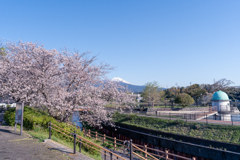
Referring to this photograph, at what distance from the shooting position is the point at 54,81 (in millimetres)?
13609

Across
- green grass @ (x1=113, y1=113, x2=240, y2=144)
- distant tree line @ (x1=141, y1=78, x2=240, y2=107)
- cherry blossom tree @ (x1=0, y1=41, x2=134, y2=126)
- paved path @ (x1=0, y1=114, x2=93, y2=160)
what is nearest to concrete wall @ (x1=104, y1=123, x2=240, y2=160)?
green grass @ (x1=113, y1=113, x2=240, y2=144)

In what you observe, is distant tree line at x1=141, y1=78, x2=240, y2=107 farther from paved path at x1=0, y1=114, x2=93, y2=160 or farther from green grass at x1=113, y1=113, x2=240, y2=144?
paved path at x1=0, y1=114, x2=93, y2=160

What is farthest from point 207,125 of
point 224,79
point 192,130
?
point 224,79

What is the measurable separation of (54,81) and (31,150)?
691cm

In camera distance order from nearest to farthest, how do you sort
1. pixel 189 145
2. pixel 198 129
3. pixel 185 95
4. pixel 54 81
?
pixel 54 81 < pixel 189 145 < pixel 198 129 < pixel 185 95

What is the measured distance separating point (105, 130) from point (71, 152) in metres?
20.5

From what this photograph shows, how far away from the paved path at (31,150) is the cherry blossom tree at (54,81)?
3.62m

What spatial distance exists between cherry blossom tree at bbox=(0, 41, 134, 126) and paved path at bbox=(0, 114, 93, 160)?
3619mm

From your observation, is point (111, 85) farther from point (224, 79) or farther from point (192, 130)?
point (224, 79)

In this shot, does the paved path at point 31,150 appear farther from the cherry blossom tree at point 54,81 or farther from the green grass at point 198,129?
the green grass at point 198,129

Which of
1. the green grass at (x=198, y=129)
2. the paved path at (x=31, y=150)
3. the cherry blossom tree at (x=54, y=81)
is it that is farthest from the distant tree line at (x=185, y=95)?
the paved path at (x=31, y=150)

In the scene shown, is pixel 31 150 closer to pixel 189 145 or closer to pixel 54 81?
pixel 54 81

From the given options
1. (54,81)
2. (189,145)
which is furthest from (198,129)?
(54,81)

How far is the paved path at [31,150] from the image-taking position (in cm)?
696
